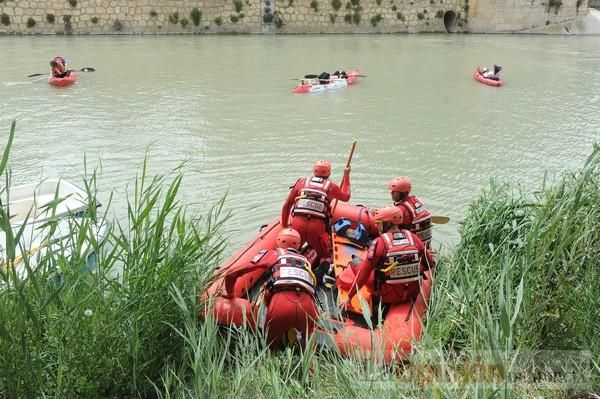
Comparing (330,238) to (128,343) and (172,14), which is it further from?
(172,14)

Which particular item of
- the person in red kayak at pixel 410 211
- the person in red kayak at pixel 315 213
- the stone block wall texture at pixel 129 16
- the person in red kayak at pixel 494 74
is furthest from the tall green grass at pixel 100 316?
the stone block wall texture at pixel 129 16

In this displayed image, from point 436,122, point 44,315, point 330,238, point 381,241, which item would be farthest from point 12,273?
point 436,122

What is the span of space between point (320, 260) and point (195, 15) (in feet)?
65.5

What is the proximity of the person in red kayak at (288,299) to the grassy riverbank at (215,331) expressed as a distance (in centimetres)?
21

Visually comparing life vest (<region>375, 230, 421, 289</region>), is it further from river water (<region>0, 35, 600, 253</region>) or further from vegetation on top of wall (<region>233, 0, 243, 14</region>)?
vegetation on top of wall (<region>233, 0, 243, 14</region>)

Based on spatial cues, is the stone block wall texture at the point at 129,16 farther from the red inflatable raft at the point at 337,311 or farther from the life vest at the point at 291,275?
the life vest at the point at 291,275

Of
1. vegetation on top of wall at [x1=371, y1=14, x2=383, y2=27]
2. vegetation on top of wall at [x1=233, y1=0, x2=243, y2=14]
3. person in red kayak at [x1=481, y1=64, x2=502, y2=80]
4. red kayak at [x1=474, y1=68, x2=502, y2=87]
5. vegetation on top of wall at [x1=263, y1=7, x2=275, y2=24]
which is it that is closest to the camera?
red kayak at [x1=474, y1=68, x2=502, y2=87]

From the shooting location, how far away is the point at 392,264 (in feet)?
11.8

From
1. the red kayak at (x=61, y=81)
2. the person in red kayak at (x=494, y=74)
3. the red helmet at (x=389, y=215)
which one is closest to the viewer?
the red helmet at (x=389, y=215)

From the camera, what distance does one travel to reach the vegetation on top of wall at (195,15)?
2230 centimetres

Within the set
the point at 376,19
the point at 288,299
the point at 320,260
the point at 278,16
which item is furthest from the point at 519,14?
the point at 288,299

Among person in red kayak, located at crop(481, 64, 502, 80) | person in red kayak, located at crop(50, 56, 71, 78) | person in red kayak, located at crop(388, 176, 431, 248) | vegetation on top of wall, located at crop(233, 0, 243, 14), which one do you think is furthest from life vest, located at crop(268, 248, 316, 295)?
vegetation on top of wall, located at crop(233, 0, 243, 14)

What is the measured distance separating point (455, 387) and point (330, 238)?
285cm

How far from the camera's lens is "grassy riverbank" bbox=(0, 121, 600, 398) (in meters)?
2.17
